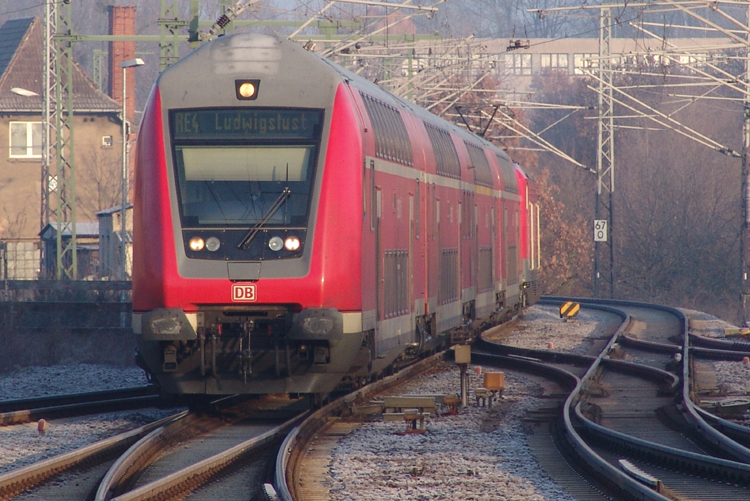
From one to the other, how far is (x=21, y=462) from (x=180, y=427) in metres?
1.84

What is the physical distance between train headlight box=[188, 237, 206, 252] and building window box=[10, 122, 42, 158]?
43.3 metres

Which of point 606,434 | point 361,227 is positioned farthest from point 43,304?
point 606,434

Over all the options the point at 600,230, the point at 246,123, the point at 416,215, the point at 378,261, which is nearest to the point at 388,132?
the point at 416,215

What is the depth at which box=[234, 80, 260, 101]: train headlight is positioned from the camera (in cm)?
1178

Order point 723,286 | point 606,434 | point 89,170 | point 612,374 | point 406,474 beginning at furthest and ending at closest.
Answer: point 89,170
point 723,286
point 612,374
point 606,434
point 406,474

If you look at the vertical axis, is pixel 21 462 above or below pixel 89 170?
below

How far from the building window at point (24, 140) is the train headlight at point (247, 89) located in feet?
141

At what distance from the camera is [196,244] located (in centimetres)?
1141

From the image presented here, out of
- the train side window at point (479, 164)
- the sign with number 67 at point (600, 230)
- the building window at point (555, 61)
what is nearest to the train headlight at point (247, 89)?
the train side window at point (479, 164)

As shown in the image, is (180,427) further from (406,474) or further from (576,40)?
(576,40)

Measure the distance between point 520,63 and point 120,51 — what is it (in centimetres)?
5694

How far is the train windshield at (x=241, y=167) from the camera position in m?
11.4

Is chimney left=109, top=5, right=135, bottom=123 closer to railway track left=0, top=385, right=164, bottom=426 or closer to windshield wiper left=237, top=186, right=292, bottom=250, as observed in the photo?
railway track left=0, top=385, right=164, bottom=426

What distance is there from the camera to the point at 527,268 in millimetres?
28281
